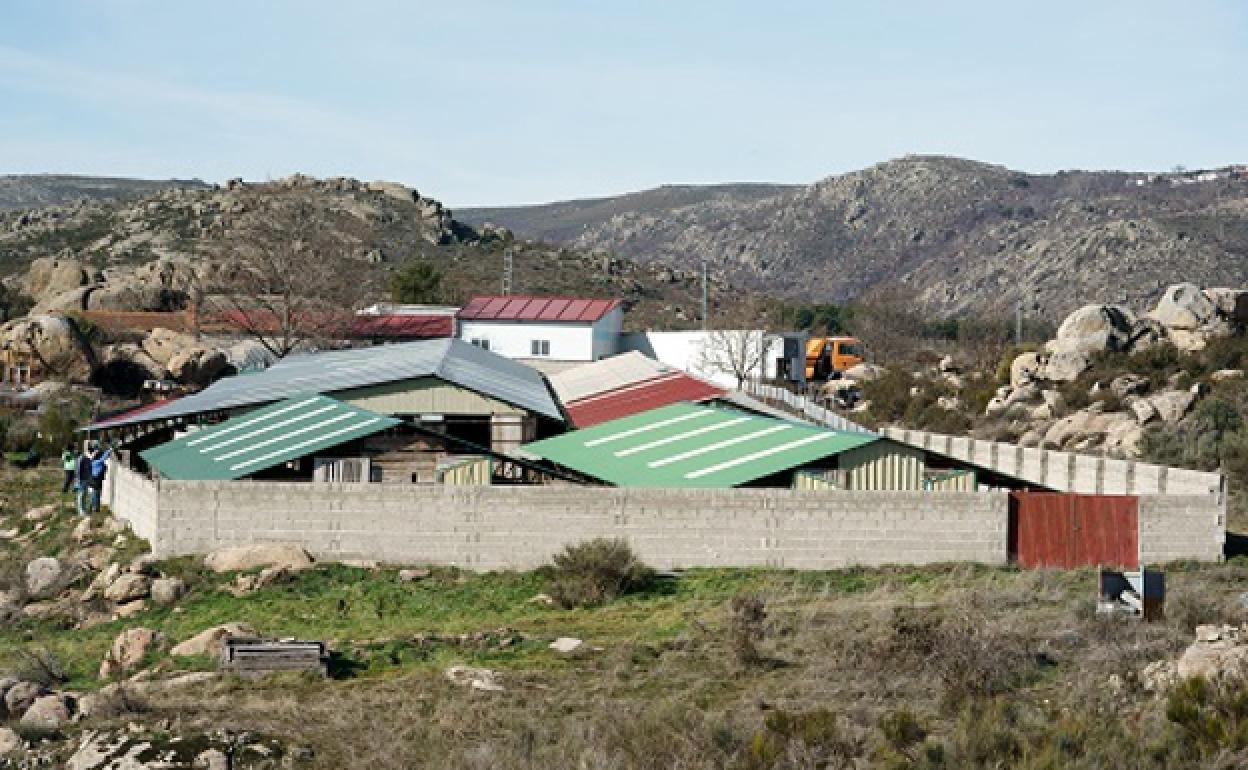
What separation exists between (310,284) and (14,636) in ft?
146

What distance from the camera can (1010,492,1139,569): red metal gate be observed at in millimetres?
24484

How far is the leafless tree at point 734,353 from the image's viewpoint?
202ft

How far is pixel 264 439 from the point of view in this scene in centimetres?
2845

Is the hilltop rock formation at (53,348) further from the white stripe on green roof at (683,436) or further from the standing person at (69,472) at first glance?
the white stripe on green roof at (683,436)

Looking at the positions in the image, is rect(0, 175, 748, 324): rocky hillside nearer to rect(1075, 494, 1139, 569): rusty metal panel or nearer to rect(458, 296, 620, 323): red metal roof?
rect(458, 296, 620, 323): red metal roof

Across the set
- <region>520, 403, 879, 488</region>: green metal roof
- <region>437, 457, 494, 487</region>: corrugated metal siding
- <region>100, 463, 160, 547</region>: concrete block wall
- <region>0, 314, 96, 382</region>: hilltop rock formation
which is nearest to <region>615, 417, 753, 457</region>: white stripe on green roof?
<region>520, 403, 879, 488</region>: green metal roof

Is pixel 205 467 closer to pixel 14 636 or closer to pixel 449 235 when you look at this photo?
pixel 14 636

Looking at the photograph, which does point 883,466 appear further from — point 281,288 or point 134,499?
point 281,288

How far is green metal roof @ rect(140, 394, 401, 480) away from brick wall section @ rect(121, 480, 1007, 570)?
1932 millimetres

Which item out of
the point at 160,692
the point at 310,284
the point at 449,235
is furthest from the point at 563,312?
the point at 449,235

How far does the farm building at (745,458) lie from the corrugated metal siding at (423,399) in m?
3.86

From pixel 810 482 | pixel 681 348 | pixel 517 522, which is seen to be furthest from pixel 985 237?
pixel 517 522

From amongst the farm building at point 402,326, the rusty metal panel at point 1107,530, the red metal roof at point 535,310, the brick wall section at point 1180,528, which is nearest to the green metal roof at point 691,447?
the rusty metal panel at point 1107,530

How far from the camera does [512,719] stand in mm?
14508
